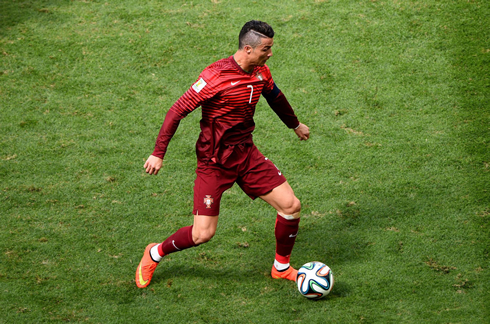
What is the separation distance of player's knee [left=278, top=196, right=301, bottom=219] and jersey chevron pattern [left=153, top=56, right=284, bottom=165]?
2.15 ft

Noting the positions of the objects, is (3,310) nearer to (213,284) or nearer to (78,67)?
(213,284)

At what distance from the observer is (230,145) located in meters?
4.78

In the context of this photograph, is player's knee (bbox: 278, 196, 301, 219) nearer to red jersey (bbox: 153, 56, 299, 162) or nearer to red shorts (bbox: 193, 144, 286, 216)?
red shorts (bbox: 193, 144, 286, 216)

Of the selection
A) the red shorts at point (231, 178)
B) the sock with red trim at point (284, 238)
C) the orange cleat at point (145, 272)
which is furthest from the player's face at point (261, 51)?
the orange cleat at point (145, 272)

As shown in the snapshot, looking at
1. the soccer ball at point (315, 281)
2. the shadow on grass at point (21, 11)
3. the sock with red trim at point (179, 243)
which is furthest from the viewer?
the shadow on grass at point (21, 11)

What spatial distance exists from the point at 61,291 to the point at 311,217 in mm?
2540

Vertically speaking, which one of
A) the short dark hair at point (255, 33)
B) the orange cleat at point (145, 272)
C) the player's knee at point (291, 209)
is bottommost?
the orange cleat at point (145, 272)

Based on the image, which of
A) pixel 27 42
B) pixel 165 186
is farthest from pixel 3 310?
pixel 27 42

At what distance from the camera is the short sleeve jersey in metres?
4.54

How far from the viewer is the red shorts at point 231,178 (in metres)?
4.77

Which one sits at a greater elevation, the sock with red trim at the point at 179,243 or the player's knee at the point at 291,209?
the player's knee at the point at 291,209

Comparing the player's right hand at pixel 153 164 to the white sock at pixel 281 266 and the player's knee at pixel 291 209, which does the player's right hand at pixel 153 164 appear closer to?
the player's knee at pixel 291 209

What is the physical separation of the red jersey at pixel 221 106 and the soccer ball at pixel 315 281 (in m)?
1.21

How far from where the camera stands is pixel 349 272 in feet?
16.9
